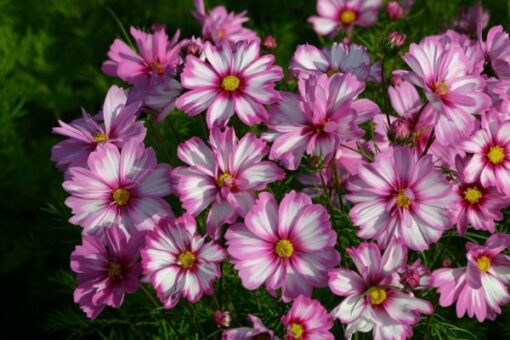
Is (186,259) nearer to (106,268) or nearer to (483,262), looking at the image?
(106,268)

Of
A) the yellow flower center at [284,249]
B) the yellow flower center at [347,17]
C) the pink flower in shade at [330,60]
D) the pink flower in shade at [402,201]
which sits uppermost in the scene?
the pink flower in shade at [330,60]

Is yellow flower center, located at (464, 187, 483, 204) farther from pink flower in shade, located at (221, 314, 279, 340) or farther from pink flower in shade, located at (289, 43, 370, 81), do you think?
pink flower in shade, located at (221, 314, 279, 340)

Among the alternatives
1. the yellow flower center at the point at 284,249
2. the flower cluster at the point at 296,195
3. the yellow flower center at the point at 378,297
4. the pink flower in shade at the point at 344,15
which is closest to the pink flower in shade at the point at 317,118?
the flower cluster at the point at 296,195

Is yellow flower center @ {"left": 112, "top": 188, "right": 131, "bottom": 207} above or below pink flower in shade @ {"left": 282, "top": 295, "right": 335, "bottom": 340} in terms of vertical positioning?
above

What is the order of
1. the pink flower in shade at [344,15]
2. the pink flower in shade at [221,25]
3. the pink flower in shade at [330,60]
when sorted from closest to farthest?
the pink flower in shade at [330,60] < the pink flower in shade at [221,25] < the pink flower in shade at [344,15]

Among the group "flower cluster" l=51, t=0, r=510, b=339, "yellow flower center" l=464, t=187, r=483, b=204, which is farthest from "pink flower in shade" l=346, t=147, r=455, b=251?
"yellow flower center" l=464, t=187, r=483, b=204

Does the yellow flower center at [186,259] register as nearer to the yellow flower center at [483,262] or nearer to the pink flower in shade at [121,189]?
the pink flower in shade at [121,189]

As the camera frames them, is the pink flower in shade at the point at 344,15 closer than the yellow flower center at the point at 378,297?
No
